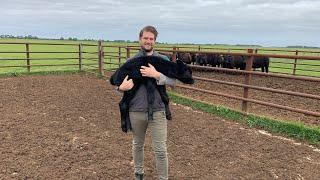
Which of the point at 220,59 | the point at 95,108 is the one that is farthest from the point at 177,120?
the point at 220,59

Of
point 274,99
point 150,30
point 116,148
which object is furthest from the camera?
point 274,99

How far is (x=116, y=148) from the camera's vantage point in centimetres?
541

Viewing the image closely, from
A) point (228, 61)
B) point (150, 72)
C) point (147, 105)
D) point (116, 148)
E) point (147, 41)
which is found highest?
point (147, 41)

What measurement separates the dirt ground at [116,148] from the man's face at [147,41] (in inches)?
59.9

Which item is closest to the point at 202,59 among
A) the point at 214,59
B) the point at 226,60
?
the point at 214,59

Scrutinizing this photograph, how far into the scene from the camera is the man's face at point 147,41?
3.61m

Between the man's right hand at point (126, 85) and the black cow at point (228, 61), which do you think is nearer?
the man's right hand at point (126, 85)

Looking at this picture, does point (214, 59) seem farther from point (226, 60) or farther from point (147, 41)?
point (147, 41)

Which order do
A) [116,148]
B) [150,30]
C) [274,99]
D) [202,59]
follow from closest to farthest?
1. [150,30]
2. [116,148]
3. [274,99]
4. [202,59]

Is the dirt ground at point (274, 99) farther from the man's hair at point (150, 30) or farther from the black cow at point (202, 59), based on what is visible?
the black cow at point (202, 59)

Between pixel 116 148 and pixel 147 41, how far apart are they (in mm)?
2220

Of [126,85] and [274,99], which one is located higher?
[126,85]

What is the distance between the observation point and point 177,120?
23.8 feet

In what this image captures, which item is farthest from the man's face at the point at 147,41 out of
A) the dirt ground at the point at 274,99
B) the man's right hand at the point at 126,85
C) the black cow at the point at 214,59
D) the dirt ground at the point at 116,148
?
the black cow at the point at 214,59
